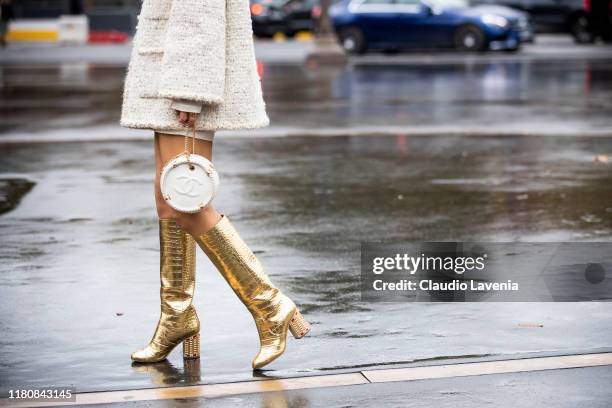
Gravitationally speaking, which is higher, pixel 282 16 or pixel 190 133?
pixel 190 133

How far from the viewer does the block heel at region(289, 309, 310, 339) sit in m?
5.37

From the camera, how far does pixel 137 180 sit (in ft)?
34.2

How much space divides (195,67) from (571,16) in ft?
100

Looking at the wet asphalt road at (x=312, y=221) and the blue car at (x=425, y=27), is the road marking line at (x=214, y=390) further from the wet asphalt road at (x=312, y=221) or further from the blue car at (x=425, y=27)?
the blue car at (x=425, y=27)

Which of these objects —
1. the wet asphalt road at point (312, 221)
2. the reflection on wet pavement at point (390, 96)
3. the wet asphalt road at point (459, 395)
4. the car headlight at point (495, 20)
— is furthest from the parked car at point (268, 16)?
the wet asphalt road at point (459, 395)

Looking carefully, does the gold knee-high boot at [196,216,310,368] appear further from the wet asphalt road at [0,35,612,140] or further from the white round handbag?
the wet asphalt road at [0,35,612,140]

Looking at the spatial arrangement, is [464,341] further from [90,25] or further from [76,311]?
[90,25]

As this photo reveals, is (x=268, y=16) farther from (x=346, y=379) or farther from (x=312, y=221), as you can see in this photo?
(x=346, y=379)

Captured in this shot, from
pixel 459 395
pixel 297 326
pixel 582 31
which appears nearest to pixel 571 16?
pixel 582 31

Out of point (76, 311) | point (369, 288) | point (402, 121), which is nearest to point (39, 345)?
point (76, 311)

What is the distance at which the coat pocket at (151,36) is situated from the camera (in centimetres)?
514

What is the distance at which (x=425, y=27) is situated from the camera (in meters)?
30.0

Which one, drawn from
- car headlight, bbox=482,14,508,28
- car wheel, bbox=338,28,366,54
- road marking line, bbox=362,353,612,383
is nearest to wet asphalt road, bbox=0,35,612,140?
car wheel, bbox=338,28,366,54

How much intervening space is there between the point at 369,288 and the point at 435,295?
1.19ft
